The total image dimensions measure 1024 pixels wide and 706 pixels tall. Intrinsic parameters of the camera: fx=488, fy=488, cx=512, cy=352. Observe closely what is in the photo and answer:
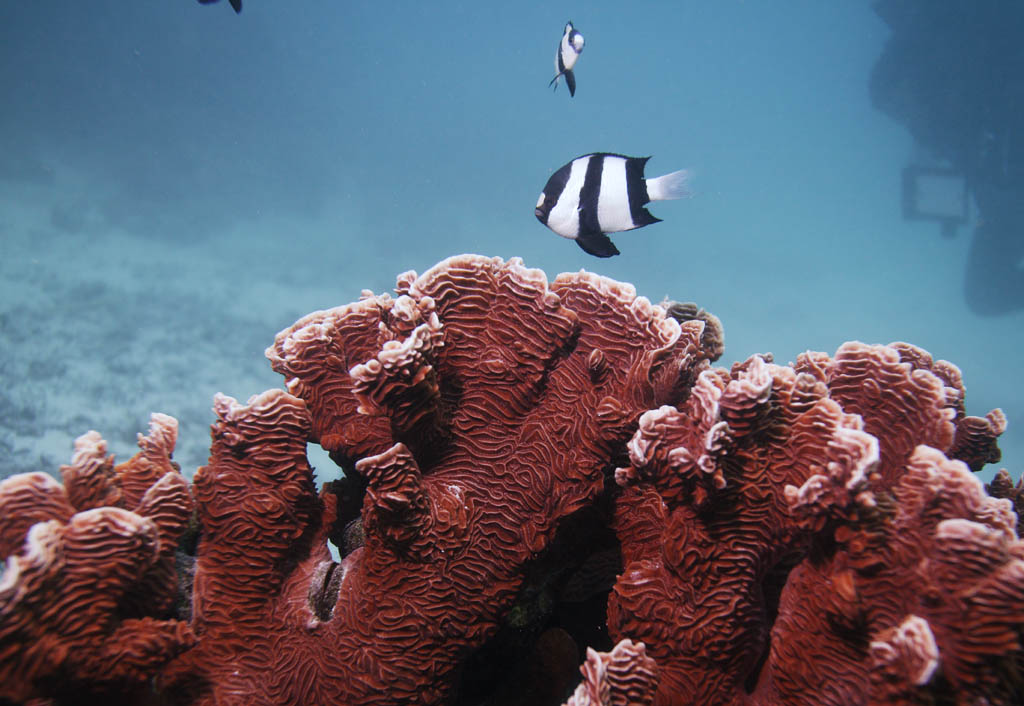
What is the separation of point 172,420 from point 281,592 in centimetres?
86

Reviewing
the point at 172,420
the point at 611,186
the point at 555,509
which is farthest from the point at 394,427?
the point at 611,186

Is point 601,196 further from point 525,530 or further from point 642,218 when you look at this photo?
point 525,530

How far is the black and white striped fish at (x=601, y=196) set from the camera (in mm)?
2441

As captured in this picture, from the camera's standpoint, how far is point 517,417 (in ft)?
6.82

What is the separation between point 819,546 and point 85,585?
2231mm

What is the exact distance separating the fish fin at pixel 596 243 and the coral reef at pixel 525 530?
0.54 meters

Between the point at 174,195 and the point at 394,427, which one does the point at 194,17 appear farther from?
the point at 394,427

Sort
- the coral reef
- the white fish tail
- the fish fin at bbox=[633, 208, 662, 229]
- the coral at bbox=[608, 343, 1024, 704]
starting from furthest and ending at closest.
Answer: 1. the fish fin at bbox=[633, 208, 662, 229]
2. the white fish tail
3. the coral reef
4. the coral at bbox=[608, 343, 1024, 704]

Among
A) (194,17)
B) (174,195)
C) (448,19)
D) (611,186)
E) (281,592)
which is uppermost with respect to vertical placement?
(448,19)

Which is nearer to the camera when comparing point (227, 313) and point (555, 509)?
point (555, 509)

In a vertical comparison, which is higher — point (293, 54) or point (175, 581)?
point (293, 54)

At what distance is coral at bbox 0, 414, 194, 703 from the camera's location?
4.19ft

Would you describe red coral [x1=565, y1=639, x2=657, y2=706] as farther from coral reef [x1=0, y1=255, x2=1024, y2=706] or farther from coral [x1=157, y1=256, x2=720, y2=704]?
coral [x1=157, y1=256, x2=720, y2=704]

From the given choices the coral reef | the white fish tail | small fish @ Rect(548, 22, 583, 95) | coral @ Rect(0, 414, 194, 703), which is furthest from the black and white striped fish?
small fish @ Rect(548, 22, 583, 95)
